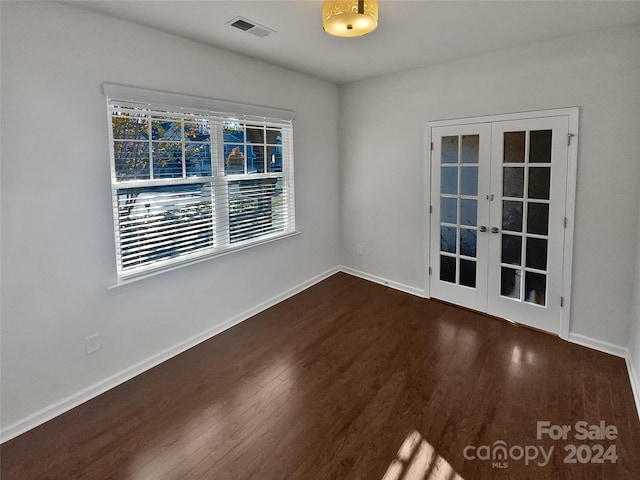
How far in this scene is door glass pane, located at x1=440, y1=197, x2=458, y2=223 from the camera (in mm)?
3773

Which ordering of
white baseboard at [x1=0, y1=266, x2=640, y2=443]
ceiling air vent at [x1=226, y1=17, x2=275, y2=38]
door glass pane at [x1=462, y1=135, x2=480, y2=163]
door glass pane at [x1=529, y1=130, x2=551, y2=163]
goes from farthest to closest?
door glass pane at [x1=462, y1=135, x2=480, y2=163] → door glass pane at [x1=529, y1=130, x2=551, y2=163] → ceiling air vent at [x1=226, y1=17, x2=275, y2=38] → white baseboard at [x1=0, y1=266, x2=640, y2=443]

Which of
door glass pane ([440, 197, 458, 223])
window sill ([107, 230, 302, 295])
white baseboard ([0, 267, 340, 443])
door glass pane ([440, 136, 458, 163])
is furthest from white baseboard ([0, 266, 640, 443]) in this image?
door glass pane ([440, 136, 458, 163])

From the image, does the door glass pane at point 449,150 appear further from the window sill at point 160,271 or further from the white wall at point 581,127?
the window sill at point 160,271

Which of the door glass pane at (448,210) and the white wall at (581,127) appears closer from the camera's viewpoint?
the white wall at (581,127)

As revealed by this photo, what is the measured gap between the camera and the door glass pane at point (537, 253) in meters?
3.22

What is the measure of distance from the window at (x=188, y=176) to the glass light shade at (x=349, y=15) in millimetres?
1515

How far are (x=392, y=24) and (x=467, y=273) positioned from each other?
2.54 m

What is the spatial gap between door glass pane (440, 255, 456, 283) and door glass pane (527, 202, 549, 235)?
0.86 metres

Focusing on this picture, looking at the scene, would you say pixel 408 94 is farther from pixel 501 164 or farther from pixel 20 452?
pixel 20 452

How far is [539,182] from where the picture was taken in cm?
316

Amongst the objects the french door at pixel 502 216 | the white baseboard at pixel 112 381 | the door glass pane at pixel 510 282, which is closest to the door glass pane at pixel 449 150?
the french door at pixel 502 216

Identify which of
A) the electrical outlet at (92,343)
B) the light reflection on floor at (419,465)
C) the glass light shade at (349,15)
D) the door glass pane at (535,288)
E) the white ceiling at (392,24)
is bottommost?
the light reflection on floor at (419,465)

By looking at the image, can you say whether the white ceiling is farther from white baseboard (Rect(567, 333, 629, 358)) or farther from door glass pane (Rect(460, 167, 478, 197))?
white baseboard (Rect(567, 333, 629, 358))

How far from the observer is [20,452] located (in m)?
2.01
